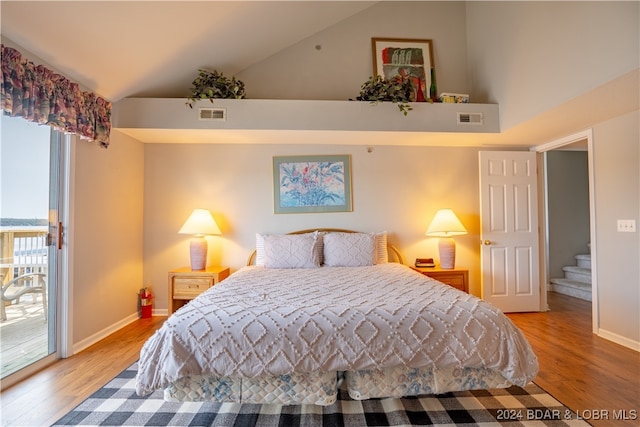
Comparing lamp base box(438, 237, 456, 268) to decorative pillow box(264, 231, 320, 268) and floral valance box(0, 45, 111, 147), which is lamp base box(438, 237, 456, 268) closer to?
decorative pillow box(264, 231, 320, 268)

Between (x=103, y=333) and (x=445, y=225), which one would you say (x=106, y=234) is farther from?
(x=445, y=225)

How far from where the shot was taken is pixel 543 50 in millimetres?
2650

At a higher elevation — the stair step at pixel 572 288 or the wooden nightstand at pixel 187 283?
the wooden nightstand at pixel 187 283

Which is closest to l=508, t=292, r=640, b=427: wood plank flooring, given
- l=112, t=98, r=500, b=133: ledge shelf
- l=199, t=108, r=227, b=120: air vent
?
l=112, t=98, r=500, b=133: ledge shelf

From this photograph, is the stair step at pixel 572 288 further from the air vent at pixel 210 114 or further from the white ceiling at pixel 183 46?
the air vent at pixel 210 114

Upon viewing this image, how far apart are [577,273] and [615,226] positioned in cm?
230

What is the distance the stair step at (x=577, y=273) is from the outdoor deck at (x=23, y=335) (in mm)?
6629

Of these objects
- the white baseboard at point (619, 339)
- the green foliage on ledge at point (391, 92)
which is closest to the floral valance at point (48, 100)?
the green foliage on ledge at point (391, 92)

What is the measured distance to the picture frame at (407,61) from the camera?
12.3 ft

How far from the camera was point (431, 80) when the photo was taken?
149 inches

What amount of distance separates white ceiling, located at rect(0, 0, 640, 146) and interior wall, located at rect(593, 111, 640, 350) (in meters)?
0.26

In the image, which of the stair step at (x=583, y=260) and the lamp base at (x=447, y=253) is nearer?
the lamp base at (x=447, y=253)

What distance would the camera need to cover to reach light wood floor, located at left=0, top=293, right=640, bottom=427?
5.76 feet

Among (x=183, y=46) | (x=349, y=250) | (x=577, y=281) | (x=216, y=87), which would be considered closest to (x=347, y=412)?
(x=349, y=250)
